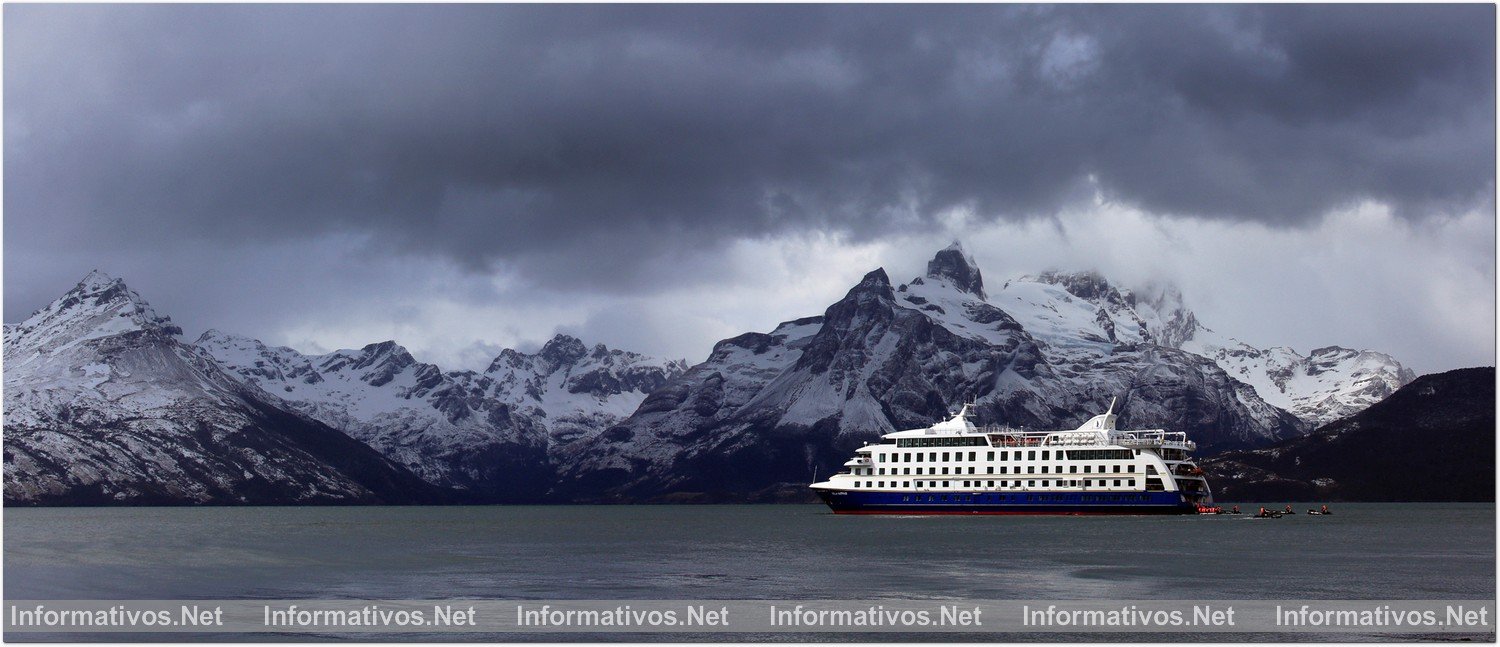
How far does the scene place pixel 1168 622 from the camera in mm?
80875

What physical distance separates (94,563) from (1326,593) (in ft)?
348

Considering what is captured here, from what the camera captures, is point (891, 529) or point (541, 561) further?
point (891, 529)

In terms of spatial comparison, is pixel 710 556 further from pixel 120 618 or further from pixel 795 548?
pixel 120 618

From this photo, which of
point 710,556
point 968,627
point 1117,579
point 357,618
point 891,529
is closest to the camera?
point 968,627

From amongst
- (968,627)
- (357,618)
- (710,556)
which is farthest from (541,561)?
(968,627)

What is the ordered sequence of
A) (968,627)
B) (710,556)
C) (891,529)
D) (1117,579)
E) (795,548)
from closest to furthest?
1. (968,627)
2. (1117,579)
3. (710,556)
4. (795,548)
5. (891,529)

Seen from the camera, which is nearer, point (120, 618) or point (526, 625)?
point (526, 625)

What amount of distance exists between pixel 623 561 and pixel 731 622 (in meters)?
→ 56.0

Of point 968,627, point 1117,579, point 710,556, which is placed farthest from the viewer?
point 710,556

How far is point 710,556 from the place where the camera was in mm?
145750

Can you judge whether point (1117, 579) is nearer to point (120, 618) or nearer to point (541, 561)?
point (541, 561)

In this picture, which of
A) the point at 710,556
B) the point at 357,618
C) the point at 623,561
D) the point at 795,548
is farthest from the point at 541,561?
the point at 357,618

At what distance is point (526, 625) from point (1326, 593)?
52172 millimetres

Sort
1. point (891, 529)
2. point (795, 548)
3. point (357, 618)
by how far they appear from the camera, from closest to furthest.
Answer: point (357, 618) → point (795, 548) → point (891, 529)
